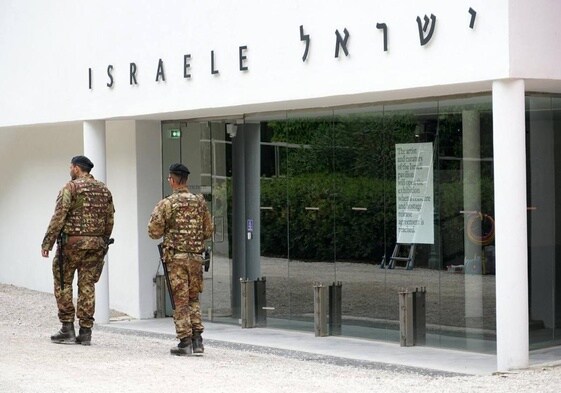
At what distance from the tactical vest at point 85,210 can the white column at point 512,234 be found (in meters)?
4.55

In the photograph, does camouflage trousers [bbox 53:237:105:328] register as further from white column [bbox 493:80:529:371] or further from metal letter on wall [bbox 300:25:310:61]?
white column [bbox 493:80:529:371]

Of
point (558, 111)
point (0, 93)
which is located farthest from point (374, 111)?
point (0, 93)

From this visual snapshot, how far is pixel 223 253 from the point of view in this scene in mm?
16609

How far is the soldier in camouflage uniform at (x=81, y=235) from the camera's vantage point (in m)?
13.0

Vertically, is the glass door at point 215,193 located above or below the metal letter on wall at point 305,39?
below

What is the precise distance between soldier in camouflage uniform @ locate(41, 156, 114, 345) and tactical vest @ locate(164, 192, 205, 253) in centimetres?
132

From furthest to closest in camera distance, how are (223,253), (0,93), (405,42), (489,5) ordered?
1. (0,93)
2. (223,253)
3. (405,42)
4. (489,5)

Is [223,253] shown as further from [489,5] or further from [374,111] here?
[489,5]

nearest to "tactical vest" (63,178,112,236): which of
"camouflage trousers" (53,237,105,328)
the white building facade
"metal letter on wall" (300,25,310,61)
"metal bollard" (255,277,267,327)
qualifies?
"camouflage trousers" (53,237,105,328)

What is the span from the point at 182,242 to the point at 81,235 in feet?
4.99


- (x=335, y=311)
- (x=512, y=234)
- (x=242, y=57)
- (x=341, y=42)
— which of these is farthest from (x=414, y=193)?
(x=512, y=234)

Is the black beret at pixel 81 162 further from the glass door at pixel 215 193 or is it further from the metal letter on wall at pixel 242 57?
the glass door at pixel 215 193

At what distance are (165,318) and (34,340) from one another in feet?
11.7

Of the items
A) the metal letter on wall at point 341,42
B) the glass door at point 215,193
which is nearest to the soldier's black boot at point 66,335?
the glass door at point 215,193
